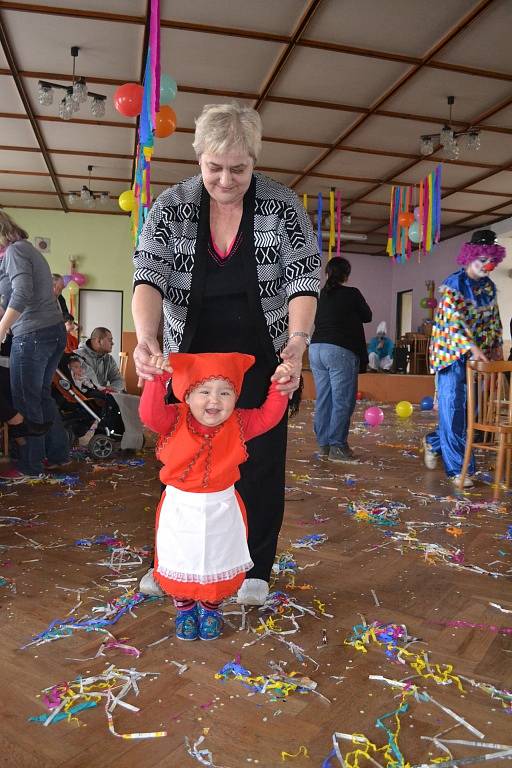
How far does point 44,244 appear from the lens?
1309 centimetres

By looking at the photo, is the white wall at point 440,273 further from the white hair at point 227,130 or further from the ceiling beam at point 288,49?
the white hair at point 227,130

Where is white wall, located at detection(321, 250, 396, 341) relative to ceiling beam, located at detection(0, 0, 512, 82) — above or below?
below

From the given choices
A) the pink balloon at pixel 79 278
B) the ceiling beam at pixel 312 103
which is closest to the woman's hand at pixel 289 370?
the ceiling beam at pixel 312 103

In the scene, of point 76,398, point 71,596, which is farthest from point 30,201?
point 71,596

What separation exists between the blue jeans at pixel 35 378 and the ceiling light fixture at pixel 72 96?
3.58m

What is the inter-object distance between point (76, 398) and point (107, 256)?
29.9ft

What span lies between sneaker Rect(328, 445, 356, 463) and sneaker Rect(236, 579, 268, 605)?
9.97ft

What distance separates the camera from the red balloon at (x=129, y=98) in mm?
5984

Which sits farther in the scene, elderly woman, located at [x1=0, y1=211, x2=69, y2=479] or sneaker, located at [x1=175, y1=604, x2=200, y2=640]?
elderly woman, located at [x1=0, y1=211, x2=69, y2=479]

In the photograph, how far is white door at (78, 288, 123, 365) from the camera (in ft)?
44.4

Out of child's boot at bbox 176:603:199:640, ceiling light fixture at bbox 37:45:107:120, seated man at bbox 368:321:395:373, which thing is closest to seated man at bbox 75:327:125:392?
ceiling light fixture at bbox 37:45:107:120

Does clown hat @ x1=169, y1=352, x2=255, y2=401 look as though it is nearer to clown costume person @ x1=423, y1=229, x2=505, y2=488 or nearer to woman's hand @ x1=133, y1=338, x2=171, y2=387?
woman's hand @ x1=133, y1=338, x2=171, y2=387

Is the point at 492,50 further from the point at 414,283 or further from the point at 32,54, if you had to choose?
the point at 414,283

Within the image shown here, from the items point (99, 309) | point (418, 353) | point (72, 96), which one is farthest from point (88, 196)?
point (418, 353)
